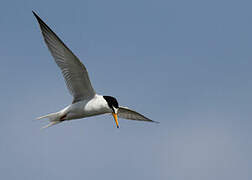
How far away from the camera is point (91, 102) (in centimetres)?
1167

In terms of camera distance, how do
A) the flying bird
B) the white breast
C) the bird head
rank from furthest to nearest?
1. the bird head
2. the white breast
3. the flying bird

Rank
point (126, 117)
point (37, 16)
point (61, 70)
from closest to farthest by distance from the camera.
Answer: point (37, 16), point (61, 70), point (126, 117)

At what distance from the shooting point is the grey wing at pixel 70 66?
10.5 meters

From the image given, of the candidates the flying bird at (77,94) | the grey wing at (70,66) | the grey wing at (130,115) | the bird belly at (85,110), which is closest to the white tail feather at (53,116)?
the flying bird at (77,94)

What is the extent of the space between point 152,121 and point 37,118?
163 inches

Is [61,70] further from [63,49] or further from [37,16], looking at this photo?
[37,16]

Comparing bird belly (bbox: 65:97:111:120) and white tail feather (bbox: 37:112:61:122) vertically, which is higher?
bird belly (bbox: 65:97:111:120)

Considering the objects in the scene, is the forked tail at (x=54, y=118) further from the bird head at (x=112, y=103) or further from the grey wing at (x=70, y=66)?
the bird head at (x=112, y=103)

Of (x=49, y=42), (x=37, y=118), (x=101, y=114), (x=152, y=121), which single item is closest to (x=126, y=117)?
(x=152, y=121)

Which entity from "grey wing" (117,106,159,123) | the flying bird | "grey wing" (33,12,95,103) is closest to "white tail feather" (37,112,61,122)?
the flying bird

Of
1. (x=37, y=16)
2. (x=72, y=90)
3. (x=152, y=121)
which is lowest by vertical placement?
(x=152, y=121)

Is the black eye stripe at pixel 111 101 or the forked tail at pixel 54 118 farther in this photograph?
the forked tail at pixel 54 118

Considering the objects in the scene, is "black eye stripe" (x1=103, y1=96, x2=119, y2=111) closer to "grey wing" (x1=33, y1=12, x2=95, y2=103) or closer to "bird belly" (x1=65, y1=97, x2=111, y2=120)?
"bird belly" (x1=65, y1=97, x2=111, y2=120)

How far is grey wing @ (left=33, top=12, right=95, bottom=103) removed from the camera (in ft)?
34.4
